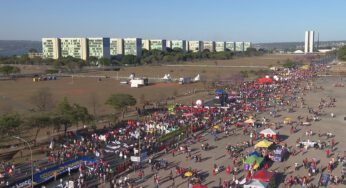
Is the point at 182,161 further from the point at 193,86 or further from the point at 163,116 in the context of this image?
the point at 193,86

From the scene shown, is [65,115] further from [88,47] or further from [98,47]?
[88,47]

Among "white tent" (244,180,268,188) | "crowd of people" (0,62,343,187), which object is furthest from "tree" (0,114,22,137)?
"white tent" (244,180,268,188)

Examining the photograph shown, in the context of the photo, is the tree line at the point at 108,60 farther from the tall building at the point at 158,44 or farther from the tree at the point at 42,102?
the tree at the point at 42,102

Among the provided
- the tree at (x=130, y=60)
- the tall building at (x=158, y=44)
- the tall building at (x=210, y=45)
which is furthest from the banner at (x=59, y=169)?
the tall building at (x=210, y=45)

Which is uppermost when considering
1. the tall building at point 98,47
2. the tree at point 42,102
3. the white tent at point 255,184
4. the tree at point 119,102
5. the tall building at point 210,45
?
the tall building at point 210,45

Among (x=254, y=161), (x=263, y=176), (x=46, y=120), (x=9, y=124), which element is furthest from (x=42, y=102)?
(x=263, y=176)

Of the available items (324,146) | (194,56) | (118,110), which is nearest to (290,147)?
(324,146)
